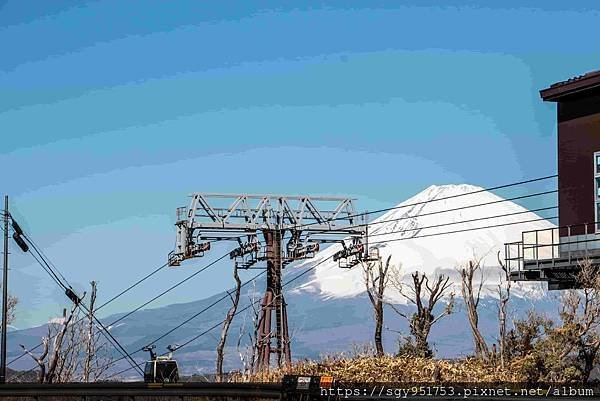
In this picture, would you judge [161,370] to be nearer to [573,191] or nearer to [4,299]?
[4,299]

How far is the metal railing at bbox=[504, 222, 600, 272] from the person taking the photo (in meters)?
55.4

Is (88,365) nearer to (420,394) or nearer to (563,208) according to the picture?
(563,208)

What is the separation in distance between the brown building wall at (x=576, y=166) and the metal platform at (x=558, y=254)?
1.21 feet

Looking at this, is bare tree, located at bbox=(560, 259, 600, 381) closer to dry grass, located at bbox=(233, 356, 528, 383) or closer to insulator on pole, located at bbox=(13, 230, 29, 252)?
dry grass, located at bbox=(233, 356, 528, 383)

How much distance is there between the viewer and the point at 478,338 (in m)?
57.8

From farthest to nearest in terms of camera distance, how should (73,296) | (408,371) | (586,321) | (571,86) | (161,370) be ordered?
(73,296), (571,86), (586,321), (161,370), (408,371)

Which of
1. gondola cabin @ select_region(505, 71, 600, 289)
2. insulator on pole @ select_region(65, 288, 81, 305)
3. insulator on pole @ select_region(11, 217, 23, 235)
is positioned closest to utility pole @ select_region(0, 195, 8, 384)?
insulator on pole @ select_region(11, 217, 23, 235)

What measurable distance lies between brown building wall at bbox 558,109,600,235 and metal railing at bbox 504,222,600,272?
241 mm

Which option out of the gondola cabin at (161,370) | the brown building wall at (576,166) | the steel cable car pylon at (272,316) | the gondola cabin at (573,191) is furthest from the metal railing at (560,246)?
the gondola cabin at (161,370)

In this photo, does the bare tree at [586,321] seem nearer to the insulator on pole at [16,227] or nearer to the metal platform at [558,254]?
the metal platform at [558,254]

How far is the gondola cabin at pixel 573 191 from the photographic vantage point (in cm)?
5559

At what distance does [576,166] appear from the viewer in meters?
56.8

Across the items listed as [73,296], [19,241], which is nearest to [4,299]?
[19,241]

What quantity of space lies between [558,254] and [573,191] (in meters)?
3.09
